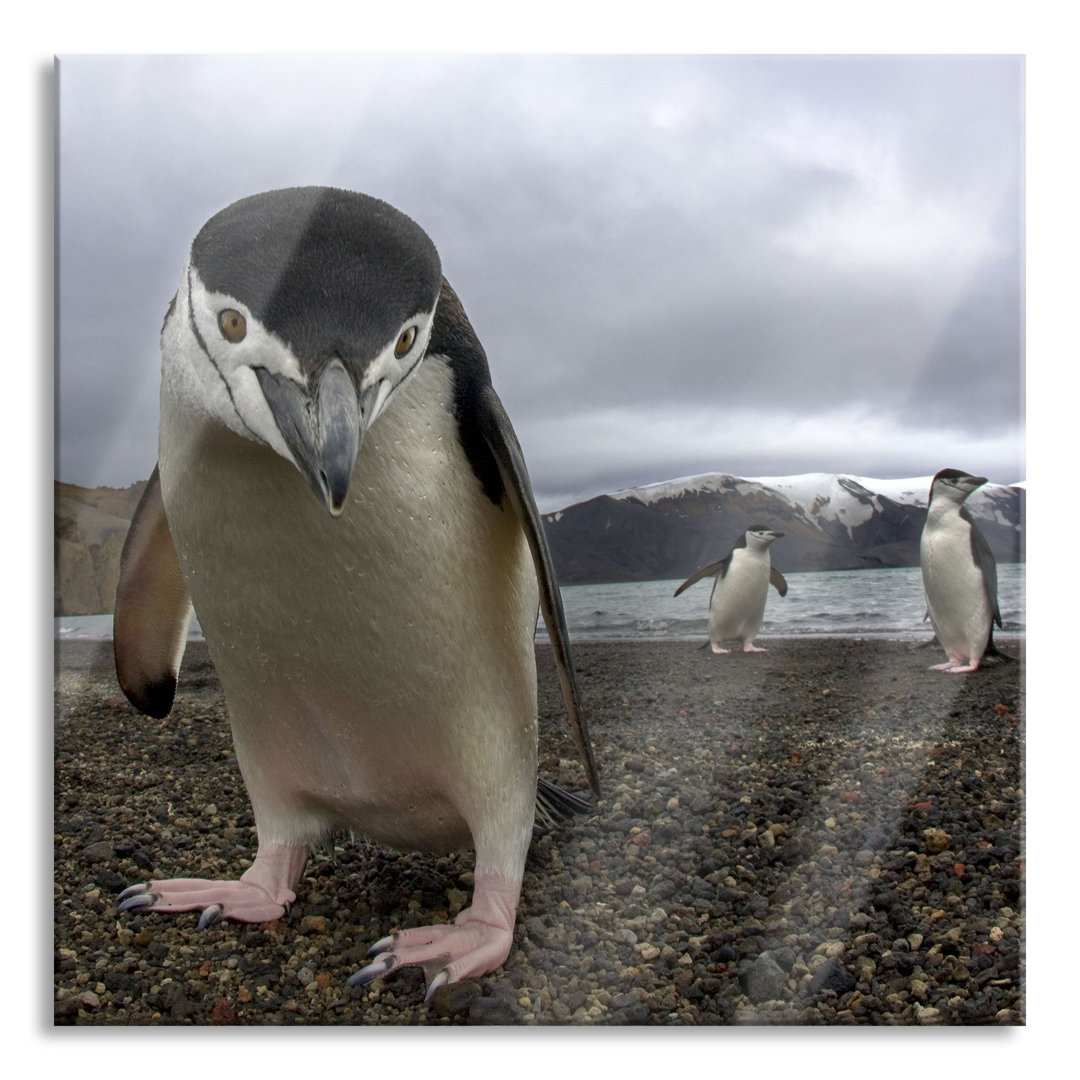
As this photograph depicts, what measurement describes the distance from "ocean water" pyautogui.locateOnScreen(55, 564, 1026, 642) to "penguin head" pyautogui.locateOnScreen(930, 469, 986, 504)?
12cm

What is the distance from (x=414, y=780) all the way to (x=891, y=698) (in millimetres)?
685

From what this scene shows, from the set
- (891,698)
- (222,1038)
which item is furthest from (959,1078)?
(222,1038)

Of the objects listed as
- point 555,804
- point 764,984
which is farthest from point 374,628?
point 764,984

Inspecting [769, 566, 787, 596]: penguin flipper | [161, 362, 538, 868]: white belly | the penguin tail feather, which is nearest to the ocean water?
[769, 566, 787, 596]: penguin flipper

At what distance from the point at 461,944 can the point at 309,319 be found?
81 cm

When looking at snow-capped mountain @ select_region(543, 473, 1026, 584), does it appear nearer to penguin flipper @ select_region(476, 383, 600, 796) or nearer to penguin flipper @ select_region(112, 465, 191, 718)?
penguin flipper @ select_region(476, 383, 600, 796)

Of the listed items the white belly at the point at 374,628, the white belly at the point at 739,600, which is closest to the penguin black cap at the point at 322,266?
the white belly at the point at 374,628

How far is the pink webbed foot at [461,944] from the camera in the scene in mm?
1392

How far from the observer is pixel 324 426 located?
1.06 meters

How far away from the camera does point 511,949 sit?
144 centimetres

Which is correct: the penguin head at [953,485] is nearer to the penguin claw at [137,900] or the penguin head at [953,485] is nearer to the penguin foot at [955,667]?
the penguin foot at [955,667]

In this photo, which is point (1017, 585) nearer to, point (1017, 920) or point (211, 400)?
point (1017, 920)

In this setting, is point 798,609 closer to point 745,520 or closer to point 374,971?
point 745,520

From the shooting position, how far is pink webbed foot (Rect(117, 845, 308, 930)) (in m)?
1.48
